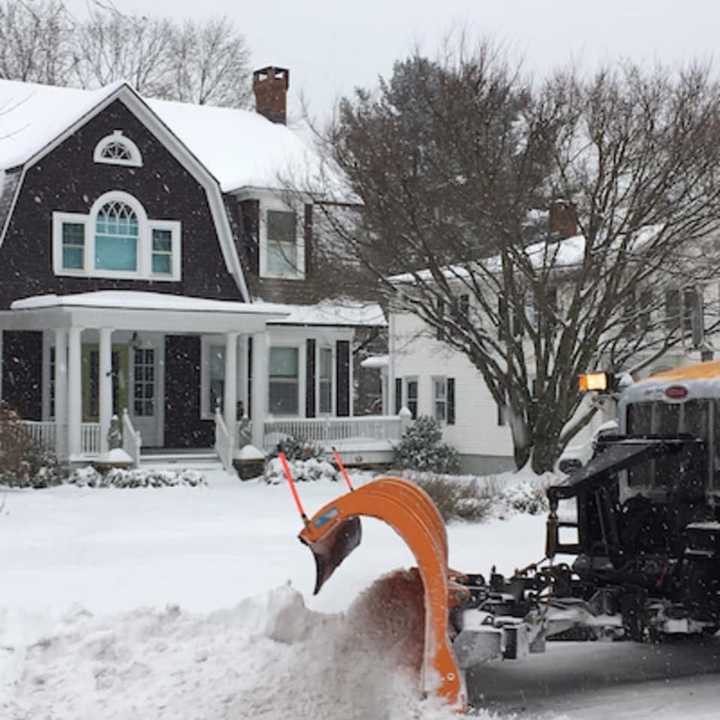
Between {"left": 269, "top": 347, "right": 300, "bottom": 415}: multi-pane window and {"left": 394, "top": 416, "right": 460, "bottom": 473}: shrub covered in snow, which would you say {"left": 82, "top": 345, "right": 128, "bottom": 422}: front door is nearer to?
{"left": 269, "top": 347, "right": 300, "bottom": 415}: multi-pane window

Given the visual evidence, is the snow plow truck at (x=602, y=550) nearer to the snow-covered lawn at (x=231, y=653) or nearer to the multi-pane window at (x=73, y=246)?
the snow-covered lawn at (x=231, y=653)

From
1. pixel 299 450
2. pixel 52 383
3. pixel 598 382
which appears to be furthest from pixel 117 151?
pixel 598 382

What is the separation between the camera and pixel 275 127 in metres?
30.6

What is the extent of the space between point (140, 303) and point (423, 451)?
292 inches

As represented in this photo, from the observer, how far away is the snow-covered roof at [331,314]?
27.5 meters

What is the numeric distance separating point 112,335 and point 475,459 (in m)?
10.4

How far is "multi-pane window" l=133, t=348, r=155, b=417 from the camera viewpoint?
26.9 metres

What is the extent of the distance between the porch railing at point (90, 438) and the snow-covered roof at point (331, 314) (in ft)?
15.5

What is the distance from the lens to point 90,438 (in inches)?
932

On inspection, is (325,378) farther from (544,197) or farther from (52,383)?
(544,197)

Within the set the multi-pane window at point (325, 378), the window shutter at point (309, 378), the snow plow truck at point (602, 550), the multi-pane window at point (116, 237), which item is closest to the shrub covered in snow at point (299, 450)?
the window shutter at point (309, 378)

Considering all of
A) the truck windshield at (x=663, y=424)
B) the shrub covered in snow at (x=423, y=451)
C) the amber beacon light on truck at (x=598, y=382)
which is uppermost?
the amber beacon light on truck at (x=598, y=382)

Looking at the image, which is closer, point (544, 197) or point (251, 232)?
point (544, 197)

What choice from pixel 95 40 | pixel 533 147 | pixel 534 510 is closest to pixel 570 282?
pixel 533 147
